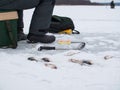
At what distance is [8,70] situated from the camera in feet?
9.55

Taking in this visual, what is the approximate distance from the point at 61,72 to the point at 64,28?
7.03ft

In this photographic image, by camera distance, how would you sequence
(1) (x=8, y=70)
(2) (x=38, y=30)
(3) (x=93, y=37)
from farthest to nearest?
(3) (x=93, y=37)
(2) (x=38, y=30)
(1) (x=8, y=70)

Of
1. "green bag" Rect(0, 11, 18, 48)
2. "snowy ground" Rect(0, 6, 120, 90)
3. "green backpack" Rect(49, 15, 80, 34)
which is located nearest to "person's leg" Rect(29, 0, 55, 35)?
"snowy ground" Rect(0, 6, 120, 90)

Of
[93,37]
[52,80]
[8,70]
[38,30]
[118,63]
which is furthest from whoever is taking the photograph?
[93,37]

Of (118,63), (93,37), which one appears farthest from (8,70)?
(93,37)

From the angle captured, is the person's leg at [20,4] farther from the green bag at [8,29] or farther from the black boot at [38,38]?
the black boot at [38,38]

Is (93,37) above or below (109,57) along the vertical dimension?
below

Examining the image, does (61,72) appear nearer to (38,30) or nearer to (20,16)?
(38,30)

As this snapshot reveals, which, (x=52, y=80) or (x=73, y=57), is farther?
(x=73, y=57)

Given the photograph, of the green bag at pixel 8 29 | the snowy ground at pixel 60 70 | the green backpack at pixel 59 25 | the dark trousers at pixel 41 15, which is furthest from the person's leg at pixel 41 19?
the green backpack at pixel 59 25

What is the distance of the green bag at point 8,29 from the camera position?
373 cm

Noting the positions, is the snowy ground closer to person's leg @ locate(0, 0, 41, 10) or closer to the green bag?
the green bag

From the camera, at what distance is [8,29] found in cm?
373

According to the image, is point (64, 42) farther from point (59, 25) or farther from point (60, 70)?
point (60, 70)
